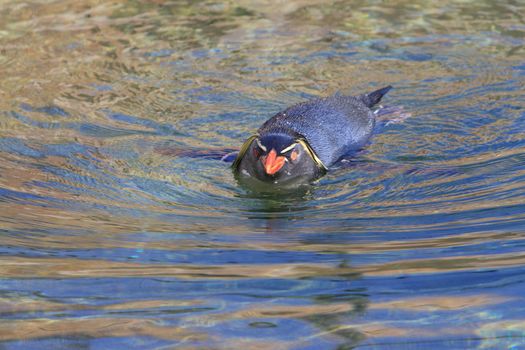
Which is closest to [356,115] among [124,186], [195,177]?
[195,177]

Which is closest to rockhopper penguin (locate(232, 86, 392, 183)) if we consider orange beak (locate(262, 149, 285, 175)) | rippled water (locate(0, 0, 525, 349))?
orange beak (locate(262, 149, 285, 175))

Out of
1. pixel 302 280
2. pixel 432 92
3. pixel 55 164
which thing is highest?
pixel 302 280

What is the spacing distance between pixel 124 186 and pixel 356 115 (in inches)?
93.5

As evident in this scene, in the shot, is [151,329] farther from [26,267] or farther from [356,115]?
[356,115]

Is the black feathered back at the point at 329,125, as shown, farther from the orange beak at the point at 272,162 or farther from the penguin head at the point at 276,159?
the orange beak at the point at 272,162

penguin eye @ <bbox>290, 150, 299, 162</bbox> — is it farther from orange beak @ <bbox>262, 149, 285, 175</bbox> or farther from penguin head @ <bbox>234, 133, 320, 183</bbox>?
orange beak @ <bbox>262, 149, 285, 175</bbox>

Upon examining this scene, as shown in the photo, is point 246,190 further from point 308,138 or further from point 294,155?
point 308,138

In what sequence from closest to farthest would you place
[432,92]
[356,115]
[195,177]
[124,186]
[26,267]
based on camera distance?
[26,267], [124,186], [195,177], [356,115], [432,92]

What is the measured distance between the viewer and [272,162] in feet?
20.4

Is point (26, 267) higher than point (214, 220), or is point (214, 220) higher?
point (26, 267)

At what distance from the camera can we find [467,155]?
684cm

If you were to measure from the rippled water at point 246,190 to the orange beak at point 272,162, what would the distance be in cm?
20

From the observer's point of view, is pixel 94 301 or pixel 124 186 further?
pixel 124 186

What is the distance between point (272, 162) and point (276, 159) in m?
0.04
